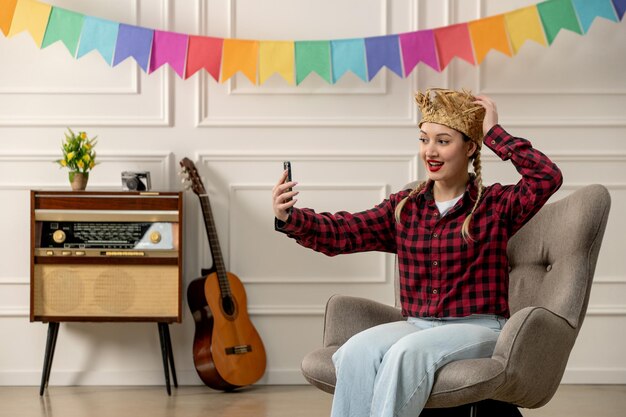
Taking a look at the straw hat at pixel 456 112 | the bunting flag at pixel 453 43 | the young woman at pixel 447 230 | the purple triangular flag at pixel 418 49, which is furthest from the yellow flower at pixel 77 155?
the straw hat at pixel 456 112

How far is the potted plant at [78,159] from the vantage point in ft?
12.5

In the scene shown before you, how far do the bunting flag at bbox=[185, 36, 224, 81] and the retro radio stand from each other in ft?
1.90

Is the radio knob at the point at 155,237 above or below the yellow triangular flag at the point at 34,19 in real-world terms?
below

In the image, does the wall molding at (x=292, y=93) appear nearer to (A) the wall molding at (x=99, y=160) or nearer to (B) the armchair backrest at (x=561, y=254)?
(A) the wall molding at (x=99, y=160)

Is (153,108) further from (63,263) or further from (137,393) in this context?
(137,393)

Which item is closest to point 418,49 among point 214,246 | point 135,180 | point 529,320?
point 214,246

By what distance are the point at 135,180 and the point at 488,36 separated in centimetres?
163

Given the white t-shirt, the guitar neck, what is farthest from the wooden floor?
the white t-shirt

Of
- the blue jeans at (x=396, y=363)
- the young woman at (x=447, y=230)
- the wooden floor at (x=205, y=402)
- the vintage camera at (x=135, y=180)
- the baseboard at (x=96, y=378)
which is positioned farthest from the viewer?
the baseboard at (x=96, y=378)

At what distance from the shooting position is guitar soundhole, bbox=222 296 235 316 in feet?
12.8

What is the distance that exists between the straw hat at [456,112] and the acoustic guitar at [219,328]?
1640 millimetres

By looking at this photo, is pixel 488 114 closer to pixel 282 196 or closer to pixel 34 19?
pixel 282 196

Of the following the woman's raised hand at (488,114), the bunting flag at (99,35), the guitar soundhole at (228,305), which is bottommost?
the guitar soundhole at (228,305)

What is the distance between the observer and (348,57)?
3945mm
